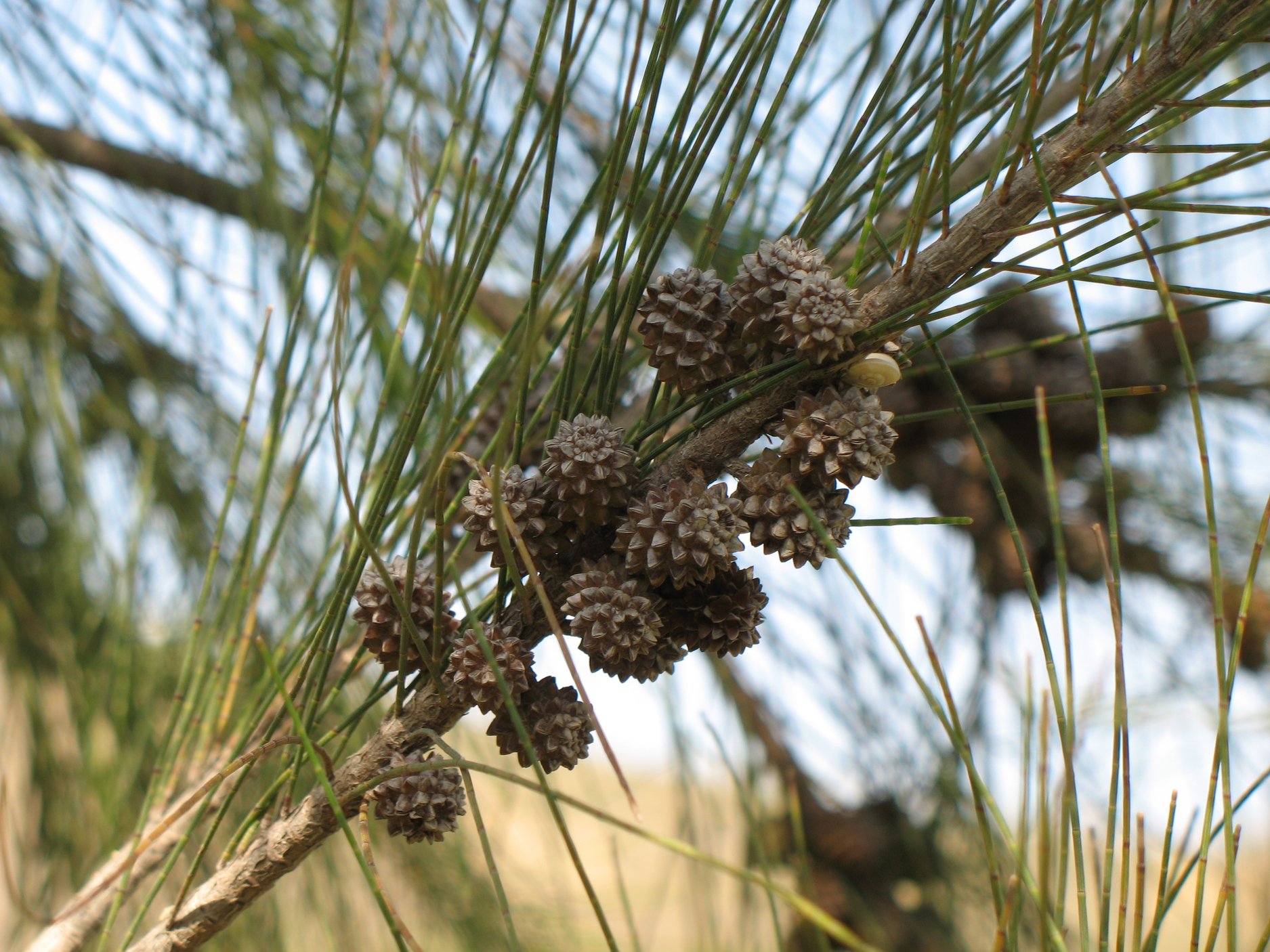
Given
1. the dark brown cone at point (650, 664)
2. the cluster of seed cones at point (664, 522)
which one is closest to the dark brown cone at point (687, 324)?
the cluster of seed cones at point (664, 522)

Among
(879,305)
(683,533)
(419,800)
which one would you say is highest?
(879,305)

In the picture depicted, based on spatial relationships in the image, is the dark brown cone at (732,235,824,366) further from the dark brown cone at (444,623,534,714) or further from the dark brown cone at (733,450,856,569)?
the dark brown cone at (444,623,534,714)

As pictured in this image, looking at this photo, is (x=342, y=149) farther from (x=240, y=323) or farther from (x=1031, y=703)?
(x=1031, y=703)

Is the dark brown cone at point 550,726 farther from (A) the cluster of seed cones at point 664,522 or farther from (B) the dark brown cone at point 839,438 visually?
(B) the dark brown cone at point 839,438

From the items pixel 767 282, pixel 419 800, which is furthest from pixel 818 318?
pixel 419 800

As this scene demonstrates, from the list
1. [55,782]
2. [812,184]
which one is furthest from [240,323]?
[812,184]

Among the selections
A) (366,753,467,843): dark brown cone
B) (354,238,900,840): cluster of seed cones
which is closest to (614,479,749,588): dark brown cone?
(354,238,900,840): cluster of seed cones

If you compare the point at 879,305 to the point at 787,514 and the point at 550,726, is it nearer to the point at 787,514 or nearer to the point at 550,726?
the point at 787,514
